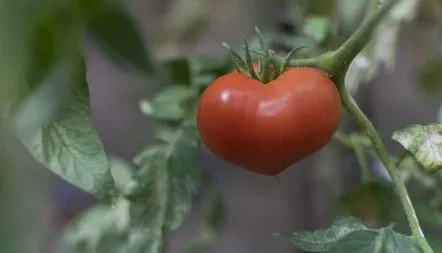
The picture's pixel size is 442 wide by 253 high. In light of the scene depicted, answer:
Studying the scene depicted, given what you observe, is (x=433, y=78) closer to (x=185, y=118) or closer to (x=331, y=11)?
(x=331, y=11)

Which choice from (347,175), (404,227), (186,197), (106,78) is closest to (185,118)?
(186,197)

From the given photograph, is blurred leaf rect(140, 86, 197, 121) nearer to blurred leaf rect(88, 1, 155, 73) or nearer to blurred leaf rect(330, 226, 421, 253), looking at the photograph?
blurred leaf rect(88, 1, 155, 73)

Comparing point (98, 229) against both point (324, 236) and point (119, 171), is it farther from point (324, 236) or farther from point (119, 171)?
point (324, 236)

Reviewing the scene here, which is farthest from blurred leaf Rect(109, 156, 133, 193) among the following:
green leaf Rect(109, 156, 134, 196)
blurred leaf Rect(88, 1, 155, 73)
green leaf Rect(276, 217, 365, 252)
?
green leaf Rect(276, 217, 365, 252)

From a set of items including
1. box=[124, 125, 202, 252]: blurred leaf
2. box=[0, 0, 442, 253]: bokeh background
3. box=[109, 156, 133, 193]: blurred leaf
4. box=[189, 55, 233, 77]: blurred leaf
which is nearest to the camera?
box=[0, 0, 442, 253]: bokeh background

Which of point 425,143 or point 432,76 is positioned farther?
point 432,76

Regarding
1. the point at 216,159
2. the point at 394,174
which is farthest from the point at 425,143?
the point at 216,159
